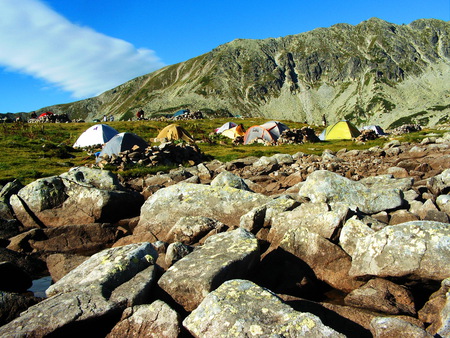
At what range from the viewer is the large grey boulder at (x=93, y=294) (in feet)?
19.1

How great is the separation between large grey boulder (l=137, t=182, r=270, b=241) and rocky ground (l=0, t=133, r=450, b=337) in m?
0.05

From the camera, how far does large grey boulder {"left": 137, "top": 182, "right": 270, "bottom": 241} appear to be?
12.7 m

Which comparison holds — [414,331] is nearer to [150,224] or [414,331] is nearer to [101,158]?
[150,224]

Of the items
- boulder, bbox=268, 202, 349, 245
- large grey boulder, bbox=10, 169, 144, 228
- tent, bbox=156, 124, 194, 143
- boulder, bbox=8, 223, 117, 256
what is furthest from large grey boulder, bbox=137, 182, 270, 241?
tent, bbox=156, 124, 194, 143

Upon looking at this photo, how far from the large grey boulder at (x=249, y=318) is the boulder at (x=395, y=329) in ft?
3.80

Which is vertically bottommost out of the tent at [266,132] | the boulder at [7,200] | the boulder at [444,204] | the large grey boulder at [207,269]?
the boulder at [444,204]

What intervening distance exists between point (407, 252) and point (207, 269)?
14.9ft

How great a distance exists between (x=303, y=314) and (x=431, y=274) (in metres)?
3.74

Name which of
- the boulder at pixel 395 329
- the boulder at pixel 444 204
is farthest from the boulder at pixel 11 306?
the boulder at pixel 444 204

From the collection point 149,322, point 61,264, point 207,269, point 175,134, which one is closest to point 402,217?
point 207,269

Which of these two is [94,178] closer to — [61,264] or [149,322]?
[61,264]

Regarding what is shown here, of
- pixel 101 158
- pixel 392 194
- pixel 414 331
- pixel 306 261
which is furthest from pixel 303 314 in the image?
pixel 101 158

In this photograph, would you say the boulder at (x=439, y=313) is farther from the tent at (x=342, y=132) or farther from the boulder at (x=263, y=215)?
the tent at (x=342, y=132)

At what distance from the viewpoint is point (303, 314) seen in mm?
5254
